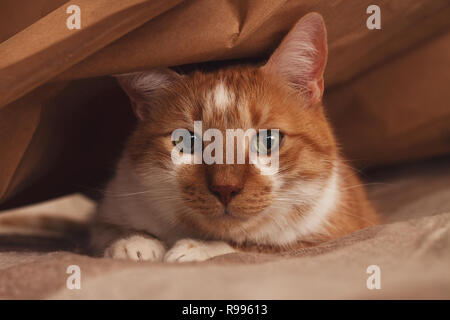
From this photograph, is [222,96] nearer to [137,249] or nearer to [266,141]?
[266,141]

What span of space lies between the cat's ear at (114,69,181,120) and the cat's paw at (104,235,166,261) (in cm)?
39

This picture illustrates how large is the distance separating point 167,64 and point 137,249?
1.65ft

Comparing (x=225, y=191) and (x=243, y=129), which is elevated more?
(x=243, y=129)

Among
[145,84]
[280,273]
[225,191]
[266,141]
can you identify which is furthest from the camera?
[145,84]

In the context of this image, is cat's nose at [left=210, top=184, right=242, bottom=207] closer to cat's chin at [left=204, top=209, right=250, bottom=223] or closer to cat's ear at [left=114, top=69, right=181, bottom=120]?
cat's chin at [left=204, top=209, right=250, bottom=223]

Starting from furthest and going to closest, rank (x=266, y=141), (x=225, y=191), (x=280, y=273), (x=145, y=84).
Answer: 1. (x=145, y=84)
2. (x=266, y=141)
3. (x=225, y=191)
4. (x=280, y=273)

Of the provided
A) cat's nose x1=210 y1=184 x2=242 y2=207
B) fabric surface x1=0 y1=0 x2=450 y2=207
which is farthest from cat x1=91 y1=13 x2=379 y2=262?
fabric surface x1=0 y1=0 x2=450 y2=207

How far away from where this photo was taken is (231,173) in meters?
1.15

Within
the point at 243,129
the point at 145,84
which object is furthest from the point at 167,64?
the point at 243,129

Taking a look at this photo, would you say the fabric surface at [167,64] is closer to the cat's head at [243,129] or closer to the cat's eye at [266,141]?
the cat's head at [243,129]

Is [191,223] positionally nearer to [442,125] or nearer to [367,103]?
[367,103]

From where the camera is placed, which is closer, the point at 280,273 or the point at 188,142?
the point at 280,273

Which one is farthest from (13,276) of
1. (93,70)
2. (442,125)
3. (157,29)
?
(442,125)

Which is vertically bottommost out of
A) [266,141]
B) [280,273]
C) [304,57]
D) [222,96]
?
[280,273]
